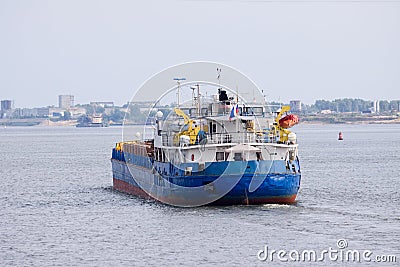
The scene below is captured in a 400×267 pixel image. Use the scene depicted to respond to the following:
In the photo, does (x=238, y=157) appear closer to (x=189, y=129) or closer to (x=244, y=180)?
(x=244, y=180)

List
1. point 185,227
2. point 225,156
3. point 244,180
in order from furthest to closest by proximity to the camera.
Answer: point 225,156 < point 244,180 < point 185,227

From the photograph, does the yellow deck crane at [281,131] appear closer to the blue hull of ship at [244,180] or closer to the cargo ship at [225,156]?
the cargo ship at [225,156]

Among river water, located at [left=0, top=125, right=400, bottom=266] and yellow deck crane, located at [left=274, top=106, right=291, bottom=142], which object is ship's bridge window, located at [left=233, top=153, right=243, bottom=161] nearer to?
river water, located at [left=0, top=125, right=400, bottom=266]

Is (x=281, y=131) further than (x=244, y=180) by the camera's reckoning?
Yes

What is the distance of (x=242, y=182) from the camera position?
53.5 m

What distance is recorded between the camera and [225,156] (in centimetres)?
5547

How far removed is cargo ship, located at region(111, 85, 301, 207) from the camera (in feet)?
176

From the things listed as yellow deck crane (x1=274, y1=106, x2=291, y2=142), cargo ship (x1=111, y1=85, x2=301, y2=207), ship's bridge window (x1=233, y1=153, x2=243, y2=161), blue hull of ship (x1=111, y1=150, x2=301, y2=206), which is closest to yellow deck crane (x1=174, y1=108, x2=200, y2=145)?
cargo ship (x1=111, y1=85, x2=301, y2=207)

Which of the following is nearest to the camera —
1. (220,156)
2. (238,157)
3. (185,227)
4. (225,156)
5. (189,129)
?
(185,227)

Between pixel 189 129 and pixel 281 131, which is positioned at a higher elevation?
pixel 189 129

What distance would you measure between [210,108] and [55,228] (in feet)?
46.2

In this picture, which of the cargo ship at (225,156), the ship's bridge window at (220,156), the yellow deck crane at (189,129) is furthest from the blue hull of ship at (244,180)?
the yellow deck crane at (189,129)

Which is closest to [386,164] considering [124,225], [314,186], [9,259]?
[314,186]

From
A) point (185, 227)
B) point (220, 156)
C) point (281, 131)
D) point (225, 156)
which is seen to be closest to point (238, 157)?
point (225, 156)
